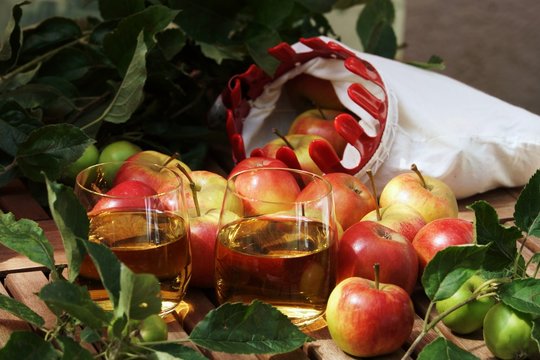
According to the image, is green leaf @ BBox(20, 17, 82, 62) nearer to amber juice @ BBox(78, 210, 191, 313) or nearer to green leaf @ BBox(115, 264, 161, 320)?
amber juice @ BBox(78, 210, 191, 313)

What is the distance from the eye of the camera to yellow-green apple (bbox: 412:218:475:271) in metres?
1.10

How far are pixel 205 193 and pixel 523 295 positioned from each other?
398mm

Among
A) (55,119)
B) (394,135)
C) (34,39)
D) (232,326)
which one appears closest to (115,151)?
(55,119)

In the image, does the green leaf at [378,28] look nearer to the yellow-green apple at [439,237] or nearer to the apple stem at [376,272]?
the yellow-green apple at [439,237]

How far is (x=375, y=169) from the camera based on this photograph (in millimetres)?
1324

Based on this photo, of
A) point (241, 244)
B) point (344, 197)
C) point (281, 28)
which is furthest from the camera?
point (281, 28)

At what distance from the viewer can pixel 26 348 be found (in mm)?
833

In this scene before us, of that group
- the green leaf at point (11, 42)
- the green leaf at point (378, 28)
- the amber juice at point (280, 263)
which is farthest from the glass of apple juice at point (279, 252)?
the green leaf at point (378, 28)

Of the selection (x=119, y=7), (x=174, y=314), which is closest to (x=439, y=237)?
A: (x=174, y=314)

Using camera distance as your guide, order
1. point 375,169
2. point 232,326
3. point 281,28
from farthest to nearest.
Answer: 1. point 281,28
2. point 375,169
3. point 232,326

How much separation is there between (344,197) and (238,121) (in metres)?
0.33

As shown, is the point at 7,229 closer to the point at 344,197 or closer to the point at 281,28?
the point at 344,197

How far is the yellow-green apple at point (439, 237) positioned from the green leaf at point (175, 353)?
34 centimetres

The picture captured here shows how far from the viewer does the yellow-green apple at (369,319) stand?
942 mm
